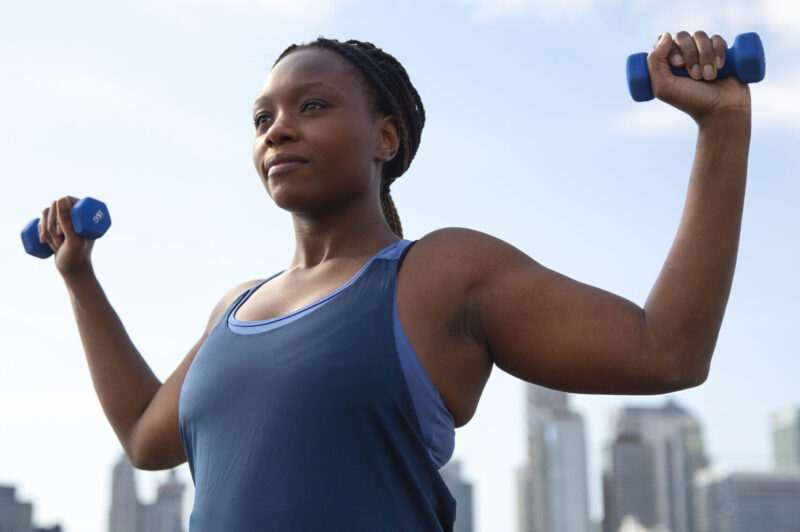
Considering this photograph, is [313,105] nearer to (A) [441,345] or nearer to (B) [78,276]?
(A) [441,345]

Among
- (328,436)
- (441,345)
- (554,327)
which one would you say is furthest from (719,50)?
(328,436)

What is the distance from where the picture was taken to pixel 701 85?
9.22 ft

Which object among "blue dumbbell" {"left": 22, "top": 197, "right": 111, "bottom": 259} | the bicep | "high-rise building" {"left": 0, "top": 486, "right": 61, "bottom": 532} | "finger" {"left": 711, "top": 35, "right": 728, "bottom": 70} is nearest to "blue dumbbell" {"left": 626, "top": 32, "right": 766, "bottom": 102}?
"finger" {"left": 711, "top": 35, "right": 728, "bottom": 70}

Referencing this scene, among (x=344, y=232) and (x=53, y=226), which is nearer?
(x=344, y=232)

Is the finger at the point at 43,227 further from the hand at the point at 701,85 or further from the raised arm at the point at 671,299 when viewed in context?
the hand at the point at 701,85

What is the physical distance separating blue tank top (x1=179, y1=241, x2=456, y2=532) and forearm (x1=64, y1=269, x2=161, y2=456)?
0.84 meters

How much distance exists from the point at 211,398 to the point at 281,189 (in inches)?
25.1

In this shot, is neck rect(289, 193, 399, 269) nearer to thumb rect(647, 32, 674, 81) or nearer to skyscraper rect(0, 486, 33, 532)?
thumb rect(647, 32, 674, 81)

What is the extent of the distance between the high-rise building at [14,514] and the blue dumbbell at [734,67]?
569 feet

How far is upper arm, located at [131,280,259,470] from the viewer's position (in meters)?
3.62

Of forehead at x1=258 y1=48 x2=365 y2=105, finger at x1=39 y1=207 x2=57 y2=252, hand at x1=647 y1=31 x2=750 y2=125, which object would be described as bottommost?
finger at x1=39 y1=207 x2=57 y2=252

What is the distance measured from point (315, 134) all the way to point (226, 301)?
0.80 metres

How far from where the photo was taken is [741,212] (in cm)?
281

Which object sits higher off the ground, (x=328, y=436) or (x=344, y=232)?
(x=344, y=232)
